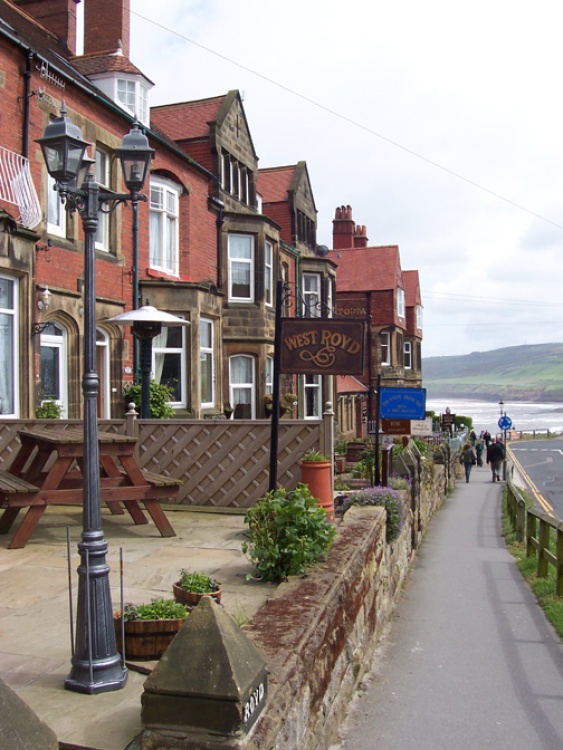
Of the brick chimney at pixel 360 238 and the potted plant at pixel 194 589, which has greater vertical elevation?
the brick chimney at pixel 360 238

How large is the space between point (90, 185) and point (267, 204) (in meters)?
24.5

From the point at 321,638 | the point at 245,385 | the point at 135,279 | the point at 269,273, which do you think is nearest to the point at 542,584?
the point at 321,638

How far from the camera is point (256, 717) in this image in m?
3.32

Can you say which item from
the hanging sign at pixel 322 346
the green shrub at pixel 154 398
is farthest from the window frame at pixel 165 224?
the hanging sign at pixel 322 346

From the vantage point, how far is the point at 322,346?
839cm

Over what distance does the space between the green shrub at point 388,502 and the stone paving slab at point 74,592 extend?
5.03ft

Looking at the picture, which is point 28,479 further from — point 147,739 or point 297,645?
point 147,739

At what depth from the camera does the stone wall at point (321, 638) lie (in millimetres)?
3836

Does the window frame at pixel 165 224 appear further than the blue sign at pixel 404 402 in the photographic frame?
Yes

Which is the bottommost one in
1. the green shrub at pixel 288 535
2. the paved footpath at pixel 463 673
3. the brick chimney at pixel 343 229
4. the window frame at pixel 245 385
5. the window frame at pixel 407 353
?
the paved footpath at pixel 463 673

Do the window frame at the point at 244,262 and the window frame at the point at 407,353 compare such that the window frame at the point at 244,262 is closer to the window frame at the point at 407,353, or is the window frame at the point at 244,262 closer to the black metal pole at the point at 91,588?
the black metal pole at the point at 91,588

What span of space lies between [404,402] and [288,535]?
7.57 m

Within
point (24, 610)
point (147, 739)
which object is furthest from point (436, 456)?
point (147, 739)

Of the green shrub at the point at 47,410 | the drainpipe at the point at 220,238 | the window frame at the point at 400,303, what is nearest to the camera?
the green shrub at the point at 47,410
